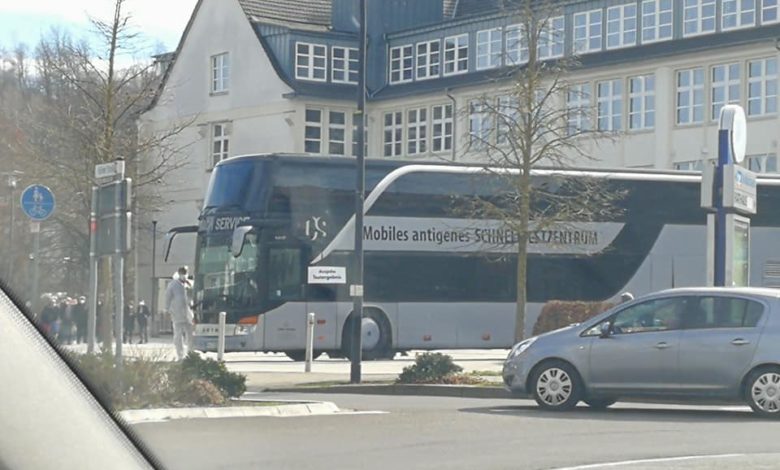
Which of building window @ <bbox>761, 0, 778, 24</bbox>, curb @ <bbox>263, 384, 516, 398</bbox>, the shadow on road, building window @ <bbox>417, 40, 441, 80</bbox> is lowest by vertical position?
curb @ <bbox>263, 384, 516, 398</bbox>

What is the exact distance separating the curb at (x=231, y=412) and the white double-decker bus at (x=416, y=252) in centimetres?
963

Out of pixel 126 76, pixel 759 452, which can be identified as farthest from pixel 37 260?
pixel 759 452

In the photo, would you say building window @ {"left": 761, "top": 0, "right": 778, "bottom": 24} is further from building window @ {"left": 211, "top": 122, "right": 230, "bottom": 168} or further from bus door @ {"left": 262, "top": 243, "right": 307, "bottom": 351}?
building window @ {"left": 211, "top": 122, "right": 230, "bottom": 168}

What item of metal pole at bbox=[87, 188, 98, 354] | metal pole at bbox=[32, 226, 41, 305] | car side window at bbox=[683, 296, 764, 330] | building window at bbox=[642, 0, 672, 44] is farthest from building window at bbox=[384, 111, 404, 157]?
metal pole at bbox=[32, 226, 41, 305]

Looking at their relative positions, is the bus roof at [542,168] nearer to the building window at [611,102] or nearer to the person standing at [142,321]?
the building window at [611,102]

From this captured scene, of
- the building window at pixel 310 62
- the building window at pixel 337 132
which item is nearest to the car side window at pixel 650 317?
the building window at pixel 310 62

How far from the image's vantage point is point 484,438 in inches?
508

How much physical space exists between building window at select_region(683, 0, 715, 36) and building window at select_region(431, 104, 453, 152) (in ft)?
28.1

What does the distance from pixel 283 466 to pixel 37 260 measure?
649cm

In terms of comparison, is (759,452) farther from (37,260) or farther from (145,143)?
(37,260)

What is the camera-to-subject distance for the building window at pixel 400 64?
136 feet

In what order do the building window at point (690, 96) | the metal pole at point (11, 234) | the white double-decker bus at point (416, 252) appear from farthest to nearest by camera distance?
1. the building window at point (690, 96)
2. the white double-decker bus at point (416, 252)
3. the metal pole at point (11, 234)

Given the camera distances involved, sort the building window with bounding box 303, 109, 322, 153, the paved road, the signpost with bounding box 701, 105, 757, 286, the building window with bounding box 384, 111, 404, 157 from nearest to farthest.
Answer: the paved road < the signpost with bounding box 701, 105, 757, 286 < the building window with bounding box 303, 109, 322, 153 < the building window with bounding box 384, 111, 404, 157

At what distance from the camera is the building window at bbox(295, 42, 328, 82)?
2160 centimetres
